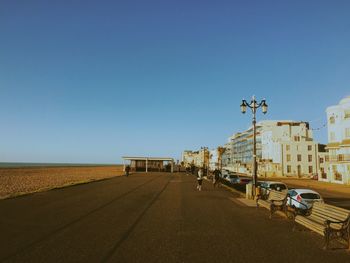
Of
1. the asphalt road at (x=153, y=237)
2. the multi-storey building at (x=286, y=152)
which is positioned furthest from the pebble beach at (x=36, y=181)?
the multi-storey building at (x=286, y=152)

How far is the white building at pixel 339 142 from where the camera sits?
47094 millimetres

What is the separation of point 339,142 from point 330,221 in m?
47.3

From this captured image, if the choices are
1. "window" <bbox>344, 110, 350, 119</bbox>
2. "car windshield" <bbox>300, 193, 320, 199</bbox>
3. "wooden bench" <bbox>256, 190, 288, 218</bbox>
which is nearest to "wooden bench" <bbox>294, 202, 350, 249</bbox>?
"wooden bench" <bbox>256, 190, 288, 218</bbox>

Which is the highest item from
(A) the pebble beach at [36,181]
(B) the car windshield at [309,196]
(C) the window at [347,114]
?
(C) the window at [347,114]

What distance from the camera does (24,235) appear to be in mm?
9180

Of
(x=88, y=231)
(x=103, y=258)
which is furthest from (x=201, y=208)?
(x=103, y=258)

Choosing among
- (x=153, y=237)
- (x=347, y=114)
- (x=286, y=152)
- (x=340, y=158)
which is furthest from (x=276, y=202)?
(x=286, y=152)

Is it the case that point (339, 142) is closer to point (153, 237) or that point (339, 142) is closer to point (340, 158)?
point (340, 158)

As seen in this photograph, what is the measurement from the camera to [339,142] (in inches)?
1964

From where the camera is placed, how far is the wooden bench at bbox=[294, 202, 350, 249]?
7.70 m

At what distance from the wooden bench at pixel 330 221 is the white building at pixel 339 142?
40.7 meters

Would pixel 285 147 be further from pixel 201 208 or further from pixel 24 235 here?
pixel 24 235

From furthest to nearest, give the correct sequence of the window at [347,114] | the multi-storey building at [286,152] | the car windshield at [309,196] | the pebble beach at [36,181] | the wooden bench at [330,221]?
the multi-storey building at [286,152], the window at [347,114], the pebble beach at [36,181], the car windshield at [309,196], the wooden bench at [330,221]

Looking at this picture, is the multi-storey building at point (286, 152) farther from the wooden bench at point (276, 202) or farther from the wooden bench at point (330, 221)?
the wooden bench at point (330, 221)
